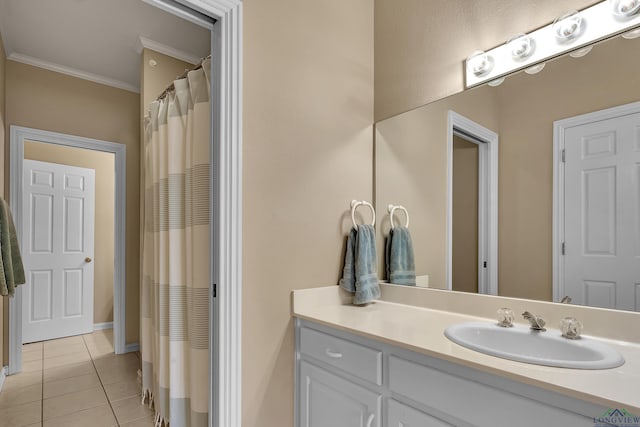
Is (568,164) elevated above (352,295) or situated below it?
above

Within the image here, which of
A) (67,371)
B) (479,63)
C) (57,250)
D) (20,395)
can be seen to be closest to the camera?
(479,63)

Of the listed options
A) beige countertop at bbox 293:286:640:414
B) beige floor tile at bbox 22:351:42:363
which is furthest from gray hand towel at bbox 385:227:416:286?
beige floor tile at bbox 22:351:42:363

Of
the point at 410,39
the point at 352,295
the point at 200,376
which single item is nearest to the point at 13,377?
the point at 200,376

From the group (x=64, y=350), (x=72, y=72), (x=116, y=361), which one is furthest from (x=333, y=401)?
(x=72, y=72)

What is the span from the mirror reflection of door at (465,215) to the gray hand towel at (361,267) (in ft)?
1.21

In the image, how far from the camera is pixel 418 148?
1771 millimetres

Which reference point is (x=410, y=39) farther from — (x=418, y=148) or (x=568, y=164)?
(x=568, y=164)

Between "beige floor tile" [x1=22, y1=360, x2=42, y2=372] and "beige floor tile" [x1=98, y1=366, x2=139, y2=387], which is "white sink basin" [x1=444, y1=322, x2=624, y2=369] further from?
"beige floor tile" [x1=22, y1=360, x2=42, y2=372]

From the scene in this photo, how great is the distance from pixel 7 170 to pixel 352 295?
10.2 ft

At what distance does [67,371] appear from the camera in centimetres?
291

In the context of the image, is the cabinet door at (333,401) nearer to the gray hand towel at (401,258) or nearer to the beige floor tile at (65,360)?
the gray hand towel at (401,258)

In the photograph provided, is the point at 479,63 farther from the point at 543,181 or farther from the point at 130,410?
the point at 130,410

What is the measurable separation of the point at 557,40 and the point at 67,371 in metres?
3.94

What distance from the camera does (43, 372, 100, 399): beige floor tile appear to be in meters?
2.53
